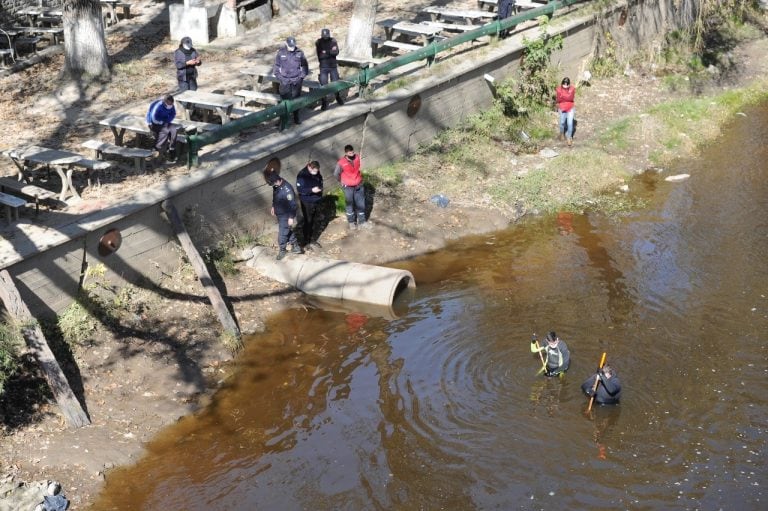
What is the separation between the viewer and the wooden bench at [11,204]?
12.8m

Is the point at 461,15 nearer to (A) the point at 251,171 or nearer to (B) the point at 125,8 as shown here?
(B) the point at 125,8

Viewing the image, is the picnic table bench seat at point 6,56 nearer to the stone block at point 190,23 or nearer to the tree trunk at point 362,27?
the stone block at point 190,23

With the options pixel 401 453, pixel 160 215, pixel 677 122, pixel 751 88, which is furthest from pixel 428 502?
pixel 751 88

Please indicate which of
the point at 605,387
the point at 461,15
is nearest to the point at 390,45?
the point at 461,15

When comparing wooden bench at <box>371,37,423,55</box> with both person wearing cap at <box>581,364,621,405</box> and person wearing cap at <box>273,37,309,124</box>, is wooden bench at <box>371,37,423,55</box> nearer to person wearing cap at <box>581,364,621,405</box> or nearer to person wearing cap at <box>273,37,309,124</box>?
person wearing cap at <box>273,37,309,124</box>

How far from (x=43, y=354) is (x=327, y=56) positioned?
878cm

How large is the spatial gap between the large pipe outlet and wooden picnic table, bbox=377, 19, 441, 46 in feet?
24.4

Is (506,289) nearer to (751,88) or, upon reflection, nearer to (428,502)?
(428,502)

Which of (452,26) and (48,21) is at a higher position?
(452,26)

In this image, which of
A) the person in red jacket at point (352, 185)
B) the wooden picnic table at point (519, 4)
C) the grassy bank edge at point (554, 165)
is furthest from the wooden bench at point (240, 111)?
the wooden picnic table at point (519, 4)

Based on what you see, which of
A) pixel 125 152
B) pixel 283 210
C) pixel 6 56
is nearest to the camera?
pixel 125 152

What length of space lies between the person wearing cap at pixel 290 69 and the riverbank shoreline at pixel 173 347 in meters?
2.50

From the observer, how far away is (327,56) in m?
18.0

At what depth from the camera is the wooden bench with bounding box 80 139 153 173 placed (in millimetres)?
14586
